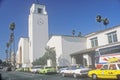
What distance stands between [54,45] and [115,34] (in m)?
19.3

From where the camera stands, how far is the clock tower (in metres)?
78.0

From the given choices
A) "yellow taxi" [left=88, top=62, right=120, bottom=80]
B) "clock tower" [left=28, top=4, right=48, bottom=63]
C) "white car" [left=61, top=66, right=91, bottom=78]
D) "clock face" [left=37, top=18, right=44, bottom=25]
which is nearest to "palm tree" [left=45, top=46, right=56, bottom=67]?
"clock tower" [left=28, top=4, right=48, bottom=63]

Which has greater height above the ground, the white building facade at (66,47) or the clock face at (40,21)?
the clock face at (40,21)

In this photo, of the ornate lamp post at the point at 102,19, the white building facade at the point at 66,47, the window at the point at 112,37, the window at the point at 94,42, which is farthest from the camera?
the ornate lamp post at the point at 102,19

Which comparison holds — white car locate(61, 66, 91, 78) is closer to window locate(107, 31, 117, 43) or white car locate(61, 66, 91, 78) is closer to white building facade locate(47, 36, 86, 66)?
window locate(107, 31, 117, 43)

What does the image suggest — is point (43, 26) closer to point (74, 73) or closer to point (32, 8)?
point (32, 8)

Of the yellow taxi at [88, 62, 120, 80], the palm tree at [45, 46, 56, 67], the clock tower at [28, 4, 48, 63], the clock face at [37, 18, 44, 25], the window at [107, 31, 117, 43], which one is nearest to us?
the yellow taxi at [88, 62, 120, 80]

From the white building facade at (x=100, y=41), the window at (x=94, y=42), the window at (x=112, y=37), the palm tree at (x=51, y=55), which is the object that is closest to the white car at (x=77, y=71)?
the white building facade at (x=100, y=41)

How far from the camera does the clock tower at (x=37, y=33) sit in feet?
256

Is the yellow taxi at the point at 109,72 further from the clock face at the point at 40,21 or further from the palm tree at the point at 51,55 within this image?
the clock face at the point at 40,21

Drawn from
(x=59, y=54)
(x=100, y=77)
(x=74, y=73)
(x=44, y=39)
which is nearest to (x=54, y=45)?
(x=59, y=54)

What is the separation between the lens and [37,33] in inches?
3100

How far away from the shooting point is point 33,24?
78938 millimetres

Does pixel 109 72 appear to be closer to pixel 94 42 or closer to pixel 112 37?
pixel 112 37
